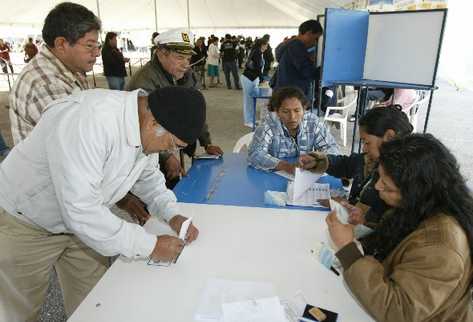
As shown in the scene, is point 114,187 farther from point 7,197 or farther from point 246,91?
point 246,91

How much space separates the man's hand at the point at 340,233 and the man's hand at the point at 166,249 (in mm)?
509

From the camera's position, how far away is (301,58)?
13.5 feet

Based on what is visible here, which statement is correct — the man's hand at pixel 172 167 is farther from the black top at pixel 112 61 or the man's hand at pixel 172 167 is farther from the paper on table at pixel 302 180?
the black top at pixel 112 61

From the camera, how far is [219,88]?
10312 mm

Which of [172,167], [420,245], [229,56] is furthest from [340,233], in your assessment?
[229,56]

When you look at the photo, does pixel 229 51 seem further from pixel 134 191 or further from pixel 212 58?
pixel 134 191

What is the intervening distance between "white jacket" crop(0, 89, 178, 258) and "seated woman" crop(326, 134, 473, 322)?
2.19 feet

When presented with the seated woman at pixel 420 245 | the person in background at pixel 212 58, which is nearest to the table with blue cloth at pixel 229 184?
the seated woman at pixel 420 245

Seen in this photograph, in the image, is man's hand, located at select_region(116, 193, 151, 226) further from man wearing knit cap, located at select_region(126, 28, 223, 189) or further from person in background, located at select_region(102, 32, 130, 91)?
person in background, located at select_region(102, 32, 130, 91)

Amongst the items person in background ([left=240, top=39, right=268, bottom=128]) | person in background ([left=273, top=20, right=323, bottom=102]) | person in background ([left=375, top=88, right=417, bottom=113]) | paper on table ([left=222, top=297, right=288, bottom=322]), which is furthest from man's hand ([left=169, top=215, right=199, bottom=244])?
person in background ([left=240, top=39, right=268, bottom=128])

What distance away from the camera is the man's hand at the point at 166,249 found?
1161 mm

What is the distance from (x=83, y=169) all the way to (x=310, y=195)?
1.16 meters

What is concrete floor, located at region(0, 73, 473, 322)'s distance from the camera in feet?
6.91

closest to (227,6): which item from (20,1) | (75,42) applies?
(20,1)
